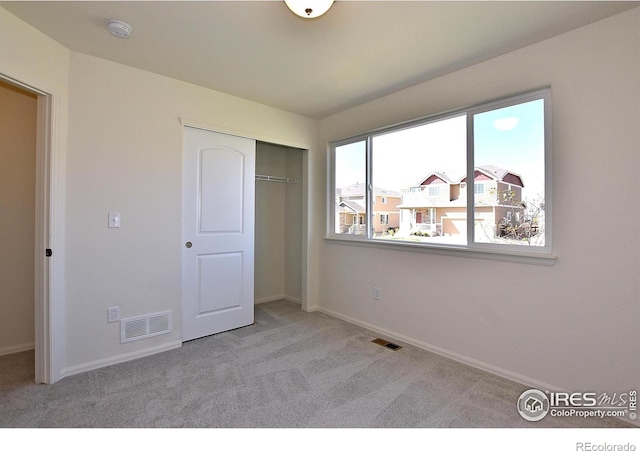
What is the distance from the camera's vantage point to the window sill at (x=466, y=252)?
215cm

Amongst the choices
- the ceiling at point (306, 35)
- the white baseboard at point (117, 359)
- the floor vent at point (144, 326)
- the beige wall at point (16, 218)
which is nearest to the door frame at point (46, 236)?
the white baseboard at point (117, 359)

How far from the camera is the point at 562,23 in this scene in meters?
1.94

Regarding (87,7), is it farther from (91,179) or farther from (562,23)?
(562,23)

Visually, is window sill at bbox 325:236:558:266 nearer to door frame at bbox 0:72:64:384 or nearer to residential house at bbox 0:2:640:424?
residential house at bbox 0:2:640:424

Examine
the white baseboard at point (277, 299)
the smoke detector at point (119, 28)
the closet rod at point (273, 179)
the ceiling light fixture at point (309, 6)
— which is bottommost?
the white baseboard at point (277, 299)

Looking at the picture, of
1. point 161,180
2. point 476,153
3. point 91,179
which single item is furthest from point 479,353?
point 91,179

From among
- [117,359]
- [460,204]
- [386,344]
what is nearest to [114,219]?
[117,359]

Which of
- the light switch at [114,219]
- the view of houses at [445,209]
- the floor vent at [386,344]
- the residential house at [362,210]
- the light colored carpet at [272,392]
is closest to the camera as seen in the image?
the light colored carpet at [272,392]

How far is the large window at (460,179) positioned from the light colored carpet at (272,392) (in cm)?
108

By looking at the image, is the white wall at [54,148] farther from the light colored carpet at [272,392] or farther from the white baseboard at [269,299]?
the white baseboard at [269,299]

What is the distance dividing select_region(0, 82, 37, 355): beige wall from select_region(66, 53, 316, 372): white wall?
0.87 metres

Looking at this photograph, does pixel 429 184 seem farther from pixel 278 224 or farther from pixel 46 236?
pixel 46 236

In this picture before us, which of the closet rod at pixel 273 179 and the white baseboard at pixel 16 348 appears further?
the closet rod at pixel 273 179

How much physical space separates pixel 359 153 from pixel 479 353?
7.56 ft
